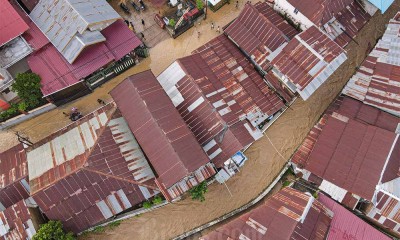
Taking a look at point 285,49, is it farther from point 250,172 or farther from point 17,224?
point 17,224

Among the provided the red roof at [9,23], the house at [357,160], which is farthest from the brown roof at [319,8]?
the red roof at [9,23]

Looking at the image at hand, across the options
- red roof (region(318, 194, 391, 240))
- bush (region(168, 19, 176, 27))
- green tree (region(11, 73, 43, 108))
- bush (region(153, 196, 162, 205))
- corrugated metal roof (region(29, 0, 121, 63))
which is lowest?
red roof (region(318, 194, 391, 240))

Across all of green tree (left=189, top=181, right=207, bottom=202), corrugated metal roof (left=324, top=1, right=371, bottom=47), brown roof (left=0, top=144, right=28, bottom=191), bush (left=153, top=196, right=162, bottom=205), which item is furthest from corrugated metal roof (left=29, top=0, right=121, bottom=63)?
corrugated metal roof (left=324, top=1, right=371, bottom=47)

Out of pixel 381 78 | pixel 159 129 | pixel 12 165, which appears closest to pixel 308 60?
pixel 381 78

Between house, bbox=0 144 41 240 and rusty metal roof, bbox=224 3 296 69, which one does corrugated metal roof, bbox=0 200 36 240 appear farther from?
rusty metal roof, bbox=224 3 296 69

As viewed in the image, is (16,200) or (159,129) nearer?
(159,129)
